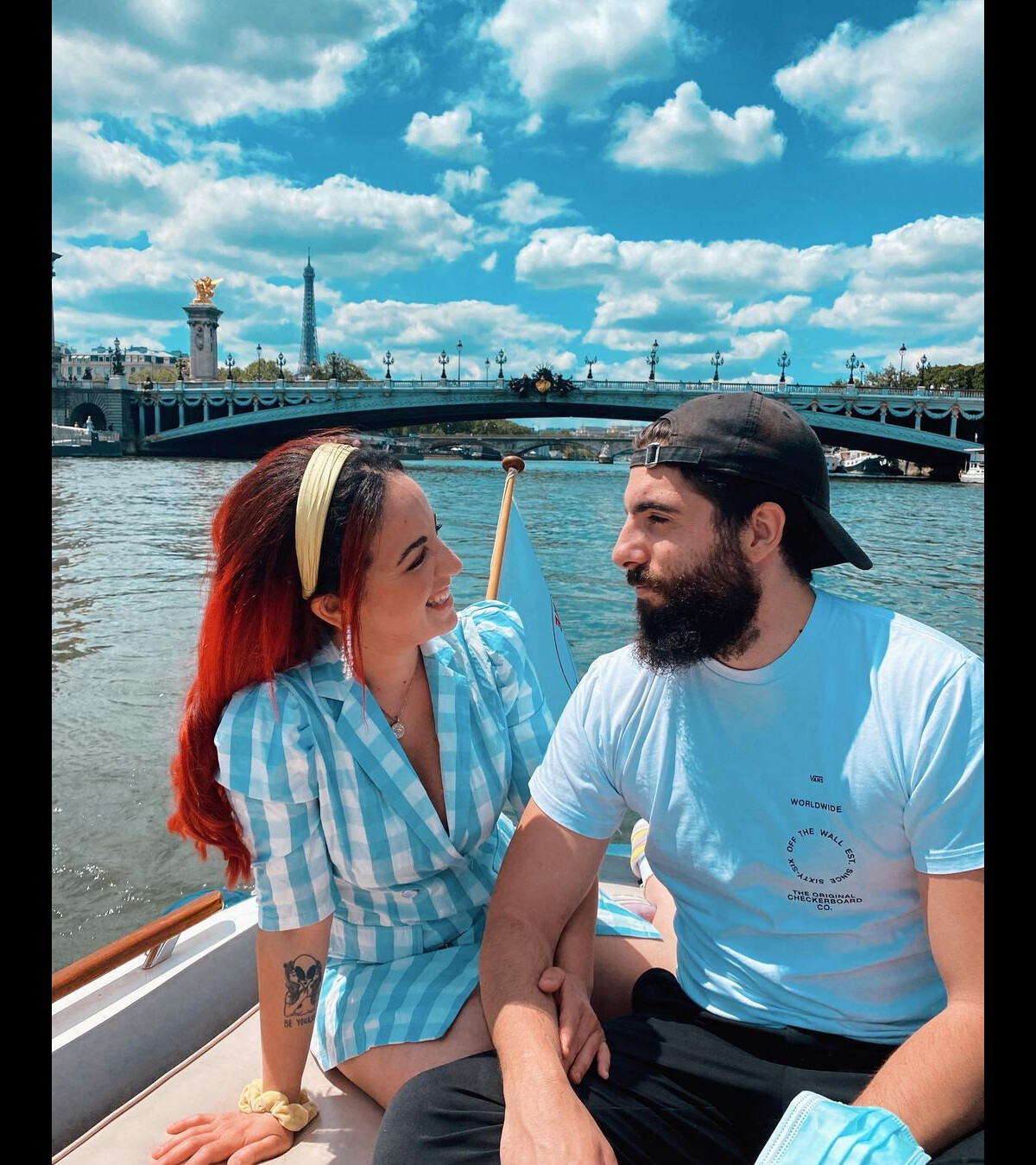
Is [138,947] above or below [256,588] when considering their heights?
below

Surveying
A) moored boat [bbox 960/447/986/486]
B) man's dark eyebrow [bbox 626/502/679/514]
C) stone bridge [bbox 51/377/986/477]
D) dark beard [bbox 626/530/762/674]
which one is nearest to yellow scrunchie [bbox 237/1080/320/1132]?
dark beard [bbox 626/530/762/674]

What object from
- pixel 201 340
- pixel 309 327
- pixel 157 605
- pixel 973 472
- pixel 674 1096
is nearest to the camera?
pixel 674 1096

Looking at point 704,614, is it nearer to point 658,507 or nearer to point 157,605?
point 658,507

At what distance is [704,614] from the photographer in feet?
3.59

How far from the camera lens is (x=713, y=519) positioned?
112cm

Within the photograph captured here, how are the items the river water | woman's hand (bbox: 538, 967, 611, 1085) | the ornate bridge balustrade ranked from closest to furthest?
woman's hand (bbox: 538, 967, 611, 1085), the river water, the ornate bridge balustrade

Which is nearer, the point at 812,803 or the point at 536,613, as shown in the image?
the point at 812,803

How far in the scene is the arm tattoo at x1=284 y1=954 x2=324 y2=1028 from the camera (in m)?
1.17

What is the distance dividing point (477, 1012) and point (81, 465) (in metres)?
30.9

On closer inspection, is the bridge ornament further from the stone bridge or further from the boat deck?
the boat deck

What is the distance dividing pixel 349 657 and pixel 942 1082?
0.83 meters

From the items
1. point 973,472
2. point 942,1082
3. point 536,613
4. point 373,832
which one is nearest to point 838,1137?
point 942,1082

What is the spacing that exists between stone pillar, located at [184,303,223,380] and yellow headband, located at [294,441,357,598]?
5093cm
